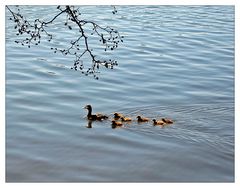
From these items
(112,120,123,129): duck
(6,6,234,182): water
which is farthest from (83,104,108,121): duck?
(112,120,123,129): duck

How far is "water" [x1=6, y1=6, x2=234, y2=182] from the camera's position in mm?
11891

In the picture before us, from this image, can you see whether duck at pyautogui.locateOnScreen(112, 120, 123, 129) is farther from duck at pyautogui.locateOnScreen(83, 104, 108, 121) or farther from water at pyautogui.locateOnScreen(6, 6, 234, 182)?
duck at pyautogui.locateOnScreen(83, 104, 108, 121)

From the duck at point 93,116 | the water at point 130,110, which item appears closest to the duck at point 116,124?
the water at point 130,110

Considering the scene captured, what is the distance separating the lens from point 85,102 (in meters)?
15.9

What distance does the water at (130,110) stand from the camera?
11891 millimetres

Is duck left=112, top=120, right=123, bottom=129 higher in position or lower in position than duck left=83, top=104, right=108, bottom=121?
lower

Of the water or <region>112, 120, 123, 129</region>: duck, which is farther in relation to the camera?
<region>112, 120, 123, 129</region>: duck

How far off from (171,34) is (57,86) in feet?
28.8

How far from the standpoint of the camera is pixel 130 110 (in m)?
15.3

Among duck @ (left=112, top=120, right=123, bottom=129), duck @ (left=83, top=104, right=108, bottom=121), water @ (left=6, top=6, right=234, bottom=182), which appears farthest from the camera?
duck @ (left=83, top=104, right=108, bottom=121)

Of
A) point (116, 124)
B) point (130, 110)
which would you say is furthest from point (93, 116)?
point (130, 110)

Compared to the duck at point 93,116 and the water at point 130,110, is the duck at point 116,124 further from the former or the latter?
the duck at point 93,116

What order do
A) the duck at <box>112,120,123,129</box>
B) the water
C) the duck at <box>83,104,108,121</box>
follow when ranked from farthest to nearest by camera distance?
1. the duck at <box>83,104,108,121</box>
2. the duck at <box>112,120,123,129</box>
3. the water

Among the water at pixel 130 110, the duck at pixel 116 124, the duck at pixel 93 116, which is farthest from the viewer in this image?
the duck at pixel 93 116
